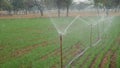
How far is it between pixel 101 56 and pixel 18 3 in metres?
86.4

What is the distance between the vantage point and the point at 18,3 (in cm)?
9912

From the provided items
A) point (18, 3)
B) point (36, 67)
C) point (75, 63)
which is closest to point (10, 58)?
point (36, 67)

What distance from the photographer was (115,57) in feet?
51.6

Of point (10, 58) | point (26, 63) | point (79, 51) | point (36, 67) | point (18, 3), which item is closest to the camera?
point (36, 67)

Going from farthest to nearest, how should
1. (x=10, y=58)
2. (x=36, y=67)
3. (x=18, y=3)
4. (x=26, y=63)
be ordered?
1. (x=18, y=3)
2. (x=10, y=58)
3. (x=26, y=63)
4. (x=36, y=67)

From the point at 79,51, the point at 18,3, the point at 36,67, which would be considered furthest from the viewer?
the point at 18,3

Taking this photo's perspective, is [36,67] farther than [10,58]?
No

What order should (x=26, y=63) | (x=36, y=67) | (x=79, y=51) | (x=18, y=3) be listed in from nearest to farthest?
1. (x=36, y=67)
2. (x=26, y=63)
3. (x=79, y=51)
4. (x=18, y=3)

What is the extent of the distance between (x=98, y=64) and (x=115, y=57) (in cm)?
239

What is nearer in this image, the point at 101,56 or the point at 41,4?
the point at 101,56

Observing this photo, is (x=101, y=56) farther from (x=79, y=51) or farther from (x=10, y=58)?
(x=10, y=58)

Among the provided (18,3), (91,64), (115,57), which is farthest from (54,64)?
(18,3)

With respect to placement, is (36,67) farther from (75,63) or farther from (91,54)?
(91,54)

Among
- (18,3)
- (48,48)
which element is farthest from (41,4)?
(48,48)
